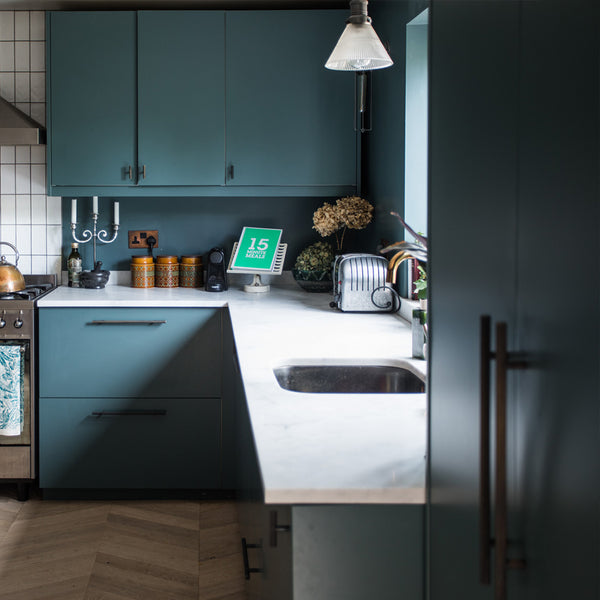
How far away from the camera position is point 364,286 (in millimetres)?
2998

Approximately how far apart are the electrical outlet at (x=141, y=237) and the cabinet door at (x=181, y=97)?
0.41 meters

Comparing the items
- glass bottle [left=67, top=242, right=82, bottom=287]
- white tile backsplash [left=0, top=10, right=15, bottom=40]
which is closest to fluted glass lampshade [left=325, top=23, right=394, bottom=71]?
glass bottle [left=67, top=242, right=82, bottom=287]

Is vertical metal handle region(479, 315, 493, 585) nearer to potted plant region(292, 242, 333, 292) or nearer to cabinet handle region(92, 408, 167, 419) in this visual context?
cabinet handle region(92, 408, 167, 419)

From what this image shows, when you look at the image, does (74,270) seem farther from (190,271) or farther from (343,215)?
(343,215)

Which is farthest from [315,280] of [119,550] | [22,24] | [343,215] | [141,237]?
[22,24]

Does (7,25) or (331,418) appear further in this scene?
(7,25)

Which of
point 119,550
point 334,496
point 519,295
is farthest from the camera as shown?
point 119,550

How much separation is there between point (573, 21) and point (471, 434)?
472 millimetres

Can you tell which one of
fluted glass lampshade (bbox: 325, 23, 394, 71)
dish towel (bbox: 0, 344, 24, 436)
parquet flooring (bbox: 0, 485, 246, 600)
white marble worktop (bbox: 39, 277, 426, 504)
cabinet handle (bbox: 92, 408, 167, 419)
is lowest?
parquet flooring (bbox: 0, 485, 246, 600)

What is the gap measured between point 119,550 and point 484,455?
2.28 m

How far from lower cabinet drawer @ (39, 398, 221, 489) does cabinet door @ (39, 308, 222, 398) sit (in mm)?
59

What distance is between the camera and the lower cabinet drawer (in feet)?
10.6

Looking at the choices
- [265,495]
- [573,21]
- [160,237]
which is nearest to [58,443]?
[160,237]

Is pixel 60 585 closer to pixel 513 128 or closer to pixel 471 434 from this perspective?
pixel 471 434
